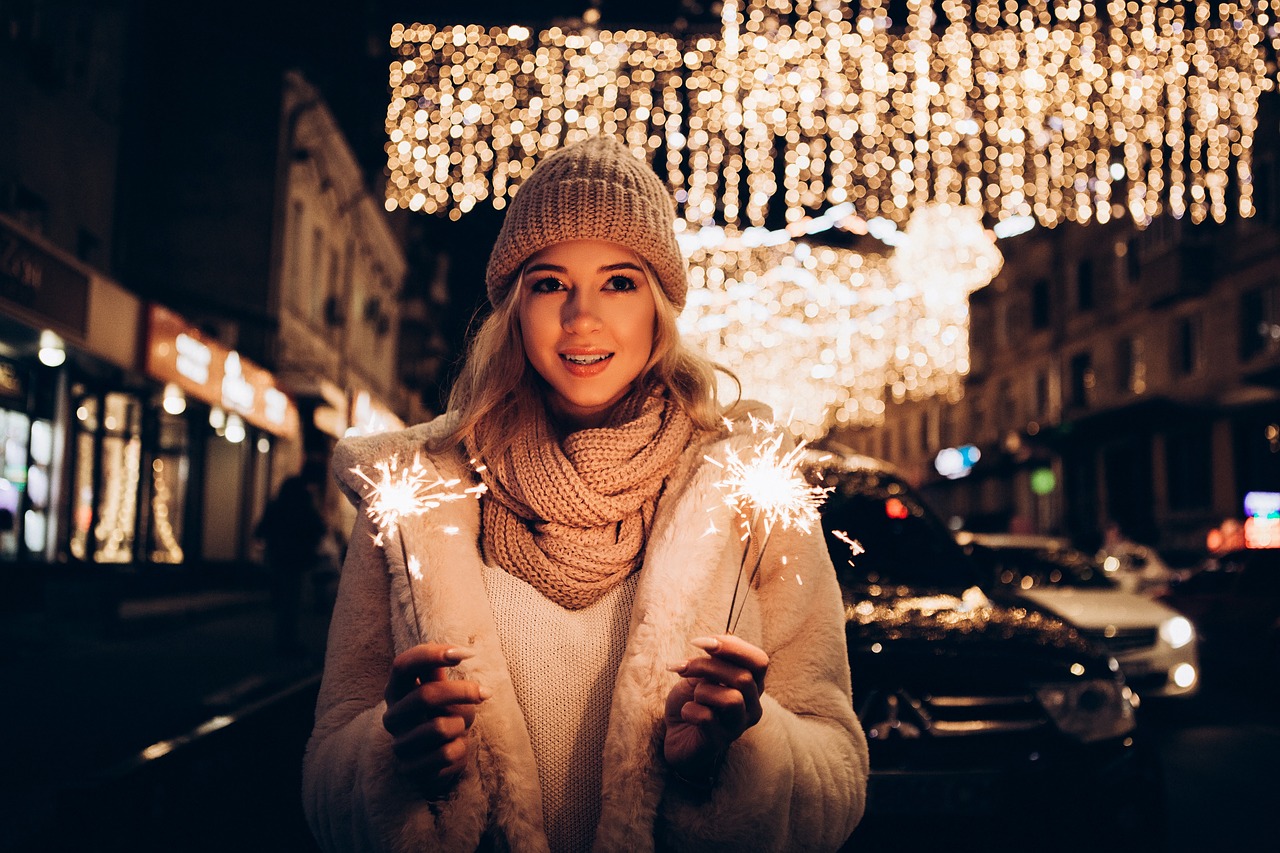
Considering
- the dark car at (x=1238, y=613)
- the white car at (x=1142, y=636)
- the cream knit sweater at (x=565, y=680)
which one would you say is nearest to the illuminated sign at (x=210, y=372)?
the white car at (x=1142, y=636)

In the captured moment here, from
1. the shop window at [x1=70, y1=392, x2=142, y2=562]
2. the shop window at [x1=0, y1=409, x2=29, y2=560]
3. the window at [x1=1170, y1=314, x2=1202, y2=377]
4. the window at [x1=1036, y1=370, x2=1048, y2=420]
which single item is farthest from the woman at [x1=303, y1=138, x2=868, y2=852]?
the window at [x1=1036, y1=370, x2=1048, y2=420]

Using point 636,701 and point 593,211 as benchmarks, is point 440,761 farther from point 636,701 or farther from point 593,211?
point 593,211

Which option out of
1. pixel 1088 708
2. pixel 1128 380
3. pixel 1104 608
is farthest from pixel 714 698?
pixel 1128 380

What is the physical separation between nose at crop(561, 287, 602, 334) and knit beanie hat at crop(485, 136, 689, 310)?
0.36ft

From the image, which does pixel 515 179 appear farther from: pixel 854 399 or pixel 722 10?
pixel 854 399

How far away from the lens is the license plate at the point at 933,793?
3.51m

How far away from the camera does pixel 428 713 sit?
1587 mm

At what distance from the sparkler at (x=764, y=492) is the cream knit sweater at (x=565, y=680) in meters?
0.23

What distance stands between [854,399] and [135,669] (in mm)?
15473

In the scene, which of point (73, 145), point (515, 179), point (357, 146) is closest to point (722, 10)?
point (515, 179)

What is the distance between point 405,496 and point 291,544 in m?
10.1

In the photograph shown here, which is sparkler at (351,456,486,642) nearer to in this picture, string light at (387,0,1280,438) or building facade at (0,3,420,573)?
string light at (387,0,1280,438)

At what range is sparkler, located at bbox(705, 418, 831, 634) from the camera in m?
1.87

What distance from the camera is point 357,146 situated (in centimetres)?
2858
